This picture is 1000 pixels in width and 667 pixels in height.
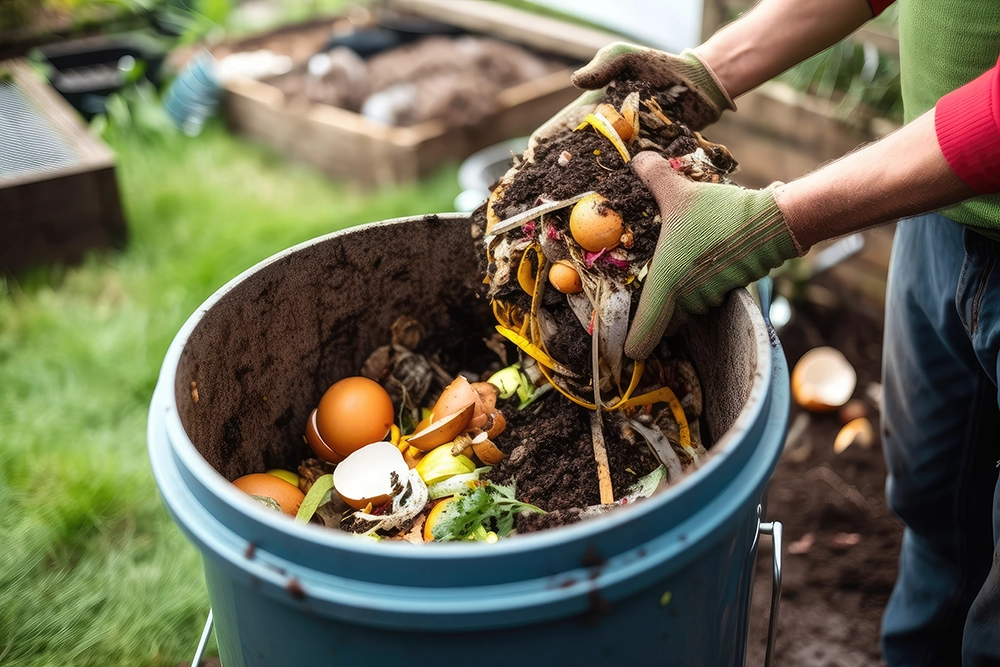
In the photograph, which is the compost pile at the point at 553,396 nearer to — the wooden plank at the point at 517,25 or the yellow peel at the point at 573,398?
the yellow peel at the point at 573,398

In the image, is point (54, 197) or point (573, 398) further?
point (54, 197)

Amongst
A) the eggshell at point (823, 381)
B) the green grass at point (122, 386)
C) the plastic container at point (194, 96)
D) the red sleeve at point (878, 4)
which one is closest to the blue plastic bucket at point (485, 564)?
the red sleeve at point (878, 4)

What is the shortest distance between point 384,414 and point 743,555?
2.43 feet

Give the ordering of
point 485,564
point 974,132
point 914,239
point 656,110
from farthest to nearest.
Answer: point 914,239
point 656,110
point 974,132
point 485,564

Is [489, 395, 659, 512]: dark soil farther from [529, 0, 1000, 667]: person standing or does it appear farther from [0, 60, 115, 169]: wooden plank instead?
[0, 60, 115, 169]: wooden plank

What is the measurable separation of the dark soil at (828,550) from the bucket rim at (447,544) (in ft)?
3.93

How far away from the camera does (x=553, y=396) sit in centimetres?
155

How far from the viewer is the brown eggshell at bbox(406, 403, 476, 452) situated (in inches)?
59.3

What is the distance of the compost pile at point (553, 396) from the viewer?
53.4 inches

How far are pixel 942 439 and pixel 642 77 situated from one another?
1039 mm

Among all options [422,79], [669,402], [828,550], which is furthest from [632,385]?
[422,79]

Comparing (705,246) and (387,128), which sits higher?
(705,246)

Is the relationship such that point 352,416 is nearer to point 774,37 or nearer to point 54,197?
point 774,37

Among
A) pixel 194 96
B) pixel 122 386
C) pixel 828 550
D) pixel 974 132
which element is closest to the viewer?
pixel 974 132
